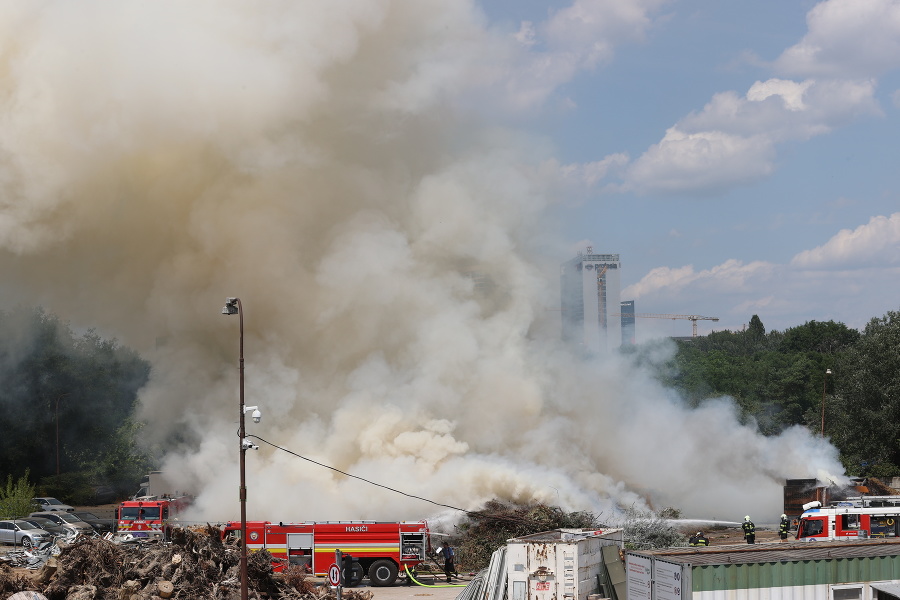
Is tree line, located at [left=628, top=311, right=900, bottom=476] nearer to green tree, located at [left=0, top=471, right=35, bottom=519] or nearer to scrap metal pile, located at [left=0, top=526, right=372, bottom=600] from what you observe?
green tree, located at [left=0, top=471, right=35, bottom=519]

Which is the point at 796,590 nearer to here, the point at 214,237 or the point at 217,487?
the point at 217,487

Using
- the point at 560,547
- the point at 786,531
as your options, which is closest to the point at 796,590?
the point at 560,547

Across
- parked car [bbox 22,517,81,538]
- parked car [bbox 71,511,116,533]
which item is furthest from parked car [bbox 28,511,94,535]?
parked car [bbox 71,511,116,533]

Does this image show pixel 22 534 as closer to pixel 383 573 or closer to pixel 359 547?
pixel 359 547

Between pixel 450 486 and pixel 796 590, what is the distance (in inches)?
760

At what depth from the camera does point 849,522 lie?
3241 cm

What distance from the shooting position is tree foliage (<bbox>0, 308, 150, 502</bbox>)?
56.5 m

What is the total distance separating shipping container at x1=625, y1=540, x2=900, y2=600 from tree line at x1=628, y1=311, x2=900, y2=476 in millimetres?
40818

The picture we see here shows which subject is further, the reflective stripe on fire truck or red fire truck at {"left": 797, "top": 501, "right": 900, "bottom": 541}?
red fire truck at {"left": 797, "top": 501, "right": 900, "bottom": 541}

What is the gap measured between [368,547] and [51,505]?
2930cm

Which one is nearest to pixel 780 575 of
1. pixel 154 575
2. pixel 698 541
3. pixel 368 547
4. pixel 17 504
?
pixel 698 541

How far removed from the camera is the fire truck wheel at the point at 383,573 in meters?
30.9

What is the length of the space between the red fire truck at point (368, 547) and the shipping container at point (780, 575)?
460 inches

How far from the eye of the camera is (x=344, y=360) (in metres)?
43.4
